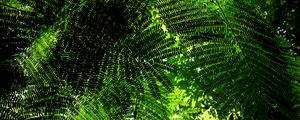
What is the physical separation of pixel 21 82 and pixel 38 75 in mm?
112

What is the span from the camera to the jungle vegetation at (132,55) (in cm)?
96

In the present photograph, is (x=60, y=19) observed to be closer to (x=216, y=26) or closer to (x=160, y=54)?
(x=160, y=54)

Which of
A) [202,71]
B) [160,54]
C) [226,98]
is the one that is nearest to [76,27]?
[160,54]

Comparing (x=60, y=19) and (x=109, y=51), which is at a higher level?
(x=60, y=19)

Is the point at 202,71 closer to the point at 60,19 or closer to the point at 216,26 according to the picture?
the point at 216,26

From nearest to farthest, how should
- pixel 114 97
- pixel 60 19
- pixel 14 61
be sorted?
pixel 60 19 < pixel 14 61 < pixel 114 97

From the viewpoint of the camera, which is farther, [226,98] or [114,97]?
[114,97]

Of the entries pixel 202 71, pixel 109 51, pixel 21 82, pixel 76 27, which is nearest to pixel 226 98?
pixel 202 71

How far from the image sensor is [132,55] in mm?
1122

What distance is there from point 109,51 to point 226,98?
49 cm

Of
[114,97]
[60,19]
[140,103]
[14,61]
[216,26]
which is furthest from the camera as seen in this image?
[140,103]

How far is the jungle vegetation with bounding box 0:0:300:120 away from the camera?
958 mm

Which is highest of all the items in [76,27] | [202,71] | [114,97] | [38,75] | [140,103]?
[76,27]

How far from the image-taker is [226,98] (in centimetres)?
103
